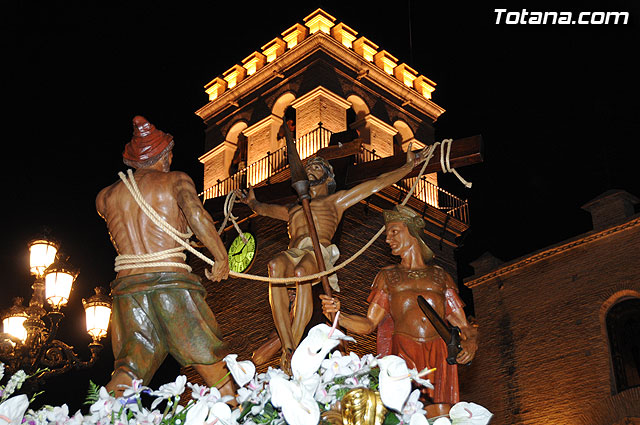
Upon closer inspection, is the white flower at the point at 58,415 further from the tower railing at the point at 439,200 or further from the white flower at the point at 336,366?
the tower railing at the point at 439,200

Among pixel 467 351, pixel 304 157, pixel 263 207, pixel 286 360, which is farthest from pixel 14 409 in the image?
pixel 304 157

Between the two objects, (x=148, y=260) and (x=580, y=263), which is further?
(x=580, y=263)

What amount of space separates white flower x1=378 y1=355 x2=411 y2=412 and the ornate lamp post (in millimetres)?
7887

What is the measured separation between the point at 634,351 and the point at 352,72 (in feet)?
42.0

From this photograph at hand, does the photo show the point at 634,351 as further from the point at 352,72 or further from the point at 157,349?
the point at 157,349

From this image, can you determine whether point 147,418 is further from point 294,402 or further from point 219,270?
point 219,270

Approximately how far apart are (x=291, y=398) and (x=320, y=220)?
16.7 feet

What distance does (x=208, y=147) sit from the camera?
30.0m

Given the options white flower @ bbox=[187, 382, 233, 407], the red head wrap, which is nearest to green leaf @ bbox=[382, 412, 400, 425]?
white flower @ bbox=[187, 382, 233, 407]

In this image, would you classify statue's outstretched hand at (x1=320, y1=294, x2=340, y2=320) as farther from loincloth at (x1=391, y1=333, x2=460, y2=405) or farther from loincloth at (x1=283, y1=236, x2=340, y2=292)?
loincloth at (x1=283, y1=236, x2=340, y2=292)

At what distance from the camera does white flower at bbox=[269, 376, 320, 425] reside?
6.68ft

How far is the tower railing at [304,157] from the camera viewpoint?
2508 cm

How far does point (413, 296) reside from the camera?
21.0ft

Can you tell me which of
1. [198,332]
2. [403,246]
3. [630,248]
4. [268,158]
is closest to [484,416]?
[198,332]
